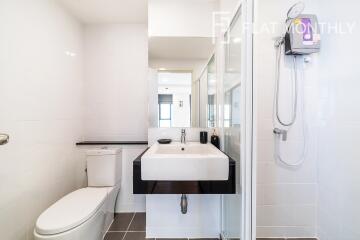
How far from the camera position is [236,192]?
1207 mm

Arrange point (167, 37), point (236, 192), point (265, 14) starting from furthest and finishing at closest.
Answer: point (167, 37) → point (265, 14) → point (236, 192)

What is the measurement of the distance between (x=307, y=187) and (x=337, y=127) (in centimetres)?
59

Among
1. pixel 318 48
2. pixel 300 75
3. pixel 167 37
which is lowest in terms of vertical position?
pixel 300 75

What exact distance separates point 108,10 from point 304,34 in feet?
6.06

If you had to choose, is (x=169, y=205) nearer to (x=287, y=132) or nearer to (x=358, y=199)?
(x=287, y=132)

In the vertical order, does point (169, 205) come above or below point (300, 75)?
below

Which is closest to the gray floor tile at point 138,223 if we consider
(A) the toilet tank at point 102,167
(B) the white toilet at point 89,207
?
(B) the white toilet at point 89,207

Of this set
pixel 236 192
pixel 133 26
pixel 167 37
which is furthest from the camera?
pixel 133 26

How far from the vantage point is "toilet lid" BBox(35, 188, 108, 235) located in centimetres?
112

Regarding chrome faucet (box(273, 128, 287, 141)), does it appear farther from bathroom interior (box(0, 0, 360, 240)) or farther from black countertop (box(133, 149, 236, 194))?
black countertop (box(133, 149, 236, 194))

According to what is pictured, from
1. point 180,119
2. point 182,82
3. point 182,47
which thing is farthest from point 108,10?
point 180,119

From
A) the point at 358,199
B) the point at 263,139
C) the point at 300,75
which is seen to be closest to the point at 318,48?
the point at 300,75

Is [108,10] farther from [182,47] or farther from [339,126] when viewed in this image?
[339,126]

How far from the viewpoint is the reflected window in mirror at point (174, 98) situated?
178 cm
